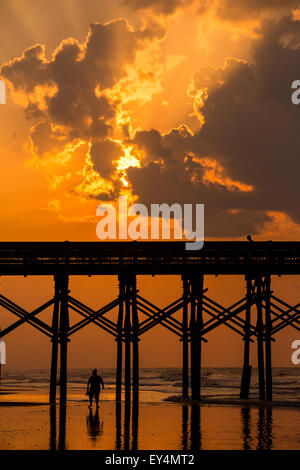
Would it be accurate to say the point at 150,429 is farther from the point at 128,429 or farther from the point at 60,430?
the point at 60,430

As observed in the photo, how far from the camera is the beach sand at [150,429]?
56.1ft

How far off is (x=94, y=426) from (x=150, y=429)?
179 centimetres

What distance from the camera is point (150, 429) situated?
806 inches

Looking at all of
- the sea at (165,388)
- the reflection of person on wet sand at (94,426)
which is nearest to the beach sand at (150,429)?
the reflection of person on wet sand at (94,426)

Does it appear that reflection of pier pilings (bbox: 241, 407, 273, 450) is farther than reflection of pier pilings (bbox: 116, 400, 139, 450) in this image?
Yes

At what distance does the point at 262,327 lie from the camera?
3366 cm

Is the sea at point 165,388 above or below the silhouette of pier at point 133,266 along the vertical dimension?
below

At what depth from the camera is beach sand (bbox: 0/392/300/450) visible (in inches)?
673

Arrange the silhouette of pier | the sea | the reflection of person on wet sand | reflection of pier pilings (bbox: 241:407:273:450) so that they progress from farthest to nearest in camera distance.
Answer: the sea < the silhouette of pier < the reflection of person on wet sand < reflection of pier pilings (bbox: 241:407:273:450)

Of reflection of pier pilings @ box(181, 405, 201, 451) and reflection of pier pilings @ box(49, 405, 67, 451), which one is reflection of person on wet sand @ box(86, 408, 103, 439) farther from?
reflection of pier pilings @ box(181, 405, 201, 451)

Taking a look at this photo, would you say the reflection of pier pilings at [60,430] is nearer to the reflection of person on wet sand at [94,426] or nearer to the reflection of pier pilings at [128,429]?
the reflection of person on wet sand at [94,426]

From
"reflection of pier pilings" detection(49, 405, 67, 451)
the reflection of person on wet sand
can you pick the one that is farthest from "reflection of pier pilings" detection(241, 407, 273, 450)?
"reflection of pier pilings" detection(49, 405, 67, 451)
